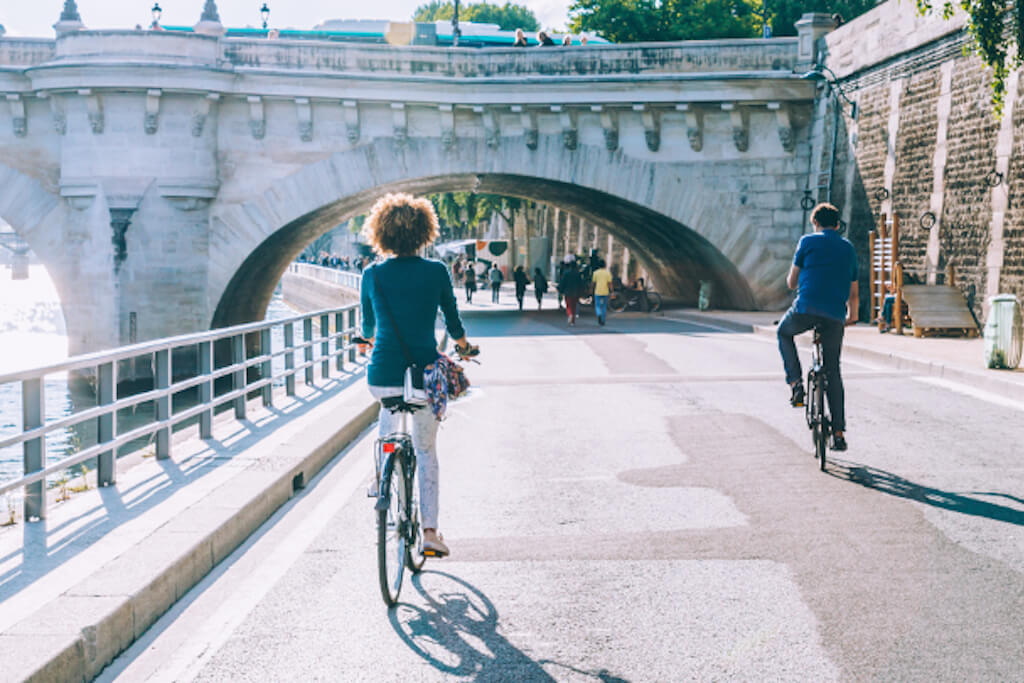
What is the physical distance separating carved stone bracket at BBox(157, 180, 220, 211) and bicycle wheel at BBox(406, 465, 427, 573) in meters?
22.7

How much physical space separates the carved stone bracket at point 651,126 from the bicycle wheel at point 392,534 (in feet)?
82.1

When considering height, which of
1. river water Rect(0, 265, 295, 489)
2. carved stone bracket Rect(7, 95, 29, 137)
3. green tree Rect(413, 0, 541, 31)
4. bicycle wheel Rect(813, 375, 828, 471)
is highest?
green tree Rect(413, 0, 541, 31)

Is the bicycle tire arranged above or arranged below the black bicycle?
below

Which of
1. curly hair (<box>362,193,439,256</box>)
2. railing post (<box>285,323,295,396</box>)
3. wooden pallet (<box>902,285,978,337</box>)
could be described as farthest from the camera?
wooden pallet (<box>902,285,978,337</box>)

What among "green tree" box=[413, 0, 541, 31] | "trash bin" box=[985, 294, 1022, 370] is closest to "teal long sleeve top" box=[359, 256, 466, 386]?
"trash bin" box=[985, 294, 1022, 370]

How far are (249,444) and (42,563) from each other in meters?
3.45

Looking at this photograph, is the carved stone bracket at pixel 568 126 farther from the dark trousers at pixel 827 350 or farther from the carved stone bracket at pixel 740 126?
the dark trousers at pixel 827 350

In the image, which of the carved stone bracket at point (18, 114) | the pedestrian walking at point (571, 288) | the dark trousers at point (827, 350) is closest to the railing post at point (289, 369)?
the dark trousers at point (827, 350)

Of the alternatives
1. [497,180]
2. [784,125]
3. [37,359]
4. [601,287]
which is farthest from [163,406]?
[37,359]

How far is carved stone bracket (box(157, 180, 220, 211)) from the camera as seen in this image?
27078 millimetres

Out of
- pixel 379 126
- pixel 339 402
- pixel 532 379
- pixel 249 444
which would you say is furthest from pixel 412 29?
pixel 249 444

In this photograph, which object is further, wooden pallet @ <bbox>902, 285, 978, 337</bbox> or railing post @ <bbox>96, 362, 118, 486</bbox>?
wooden pallet @ <bbox>902, 285, 978, 337</bbox>

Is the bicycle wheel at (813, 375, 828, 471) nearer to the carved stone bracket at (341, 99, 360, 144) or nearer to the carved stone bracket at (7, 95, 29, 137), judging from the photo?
the carved stone bracket at (341, 99, 360, 144)

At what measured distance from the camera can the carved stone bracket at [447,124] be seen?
93.7 ft
